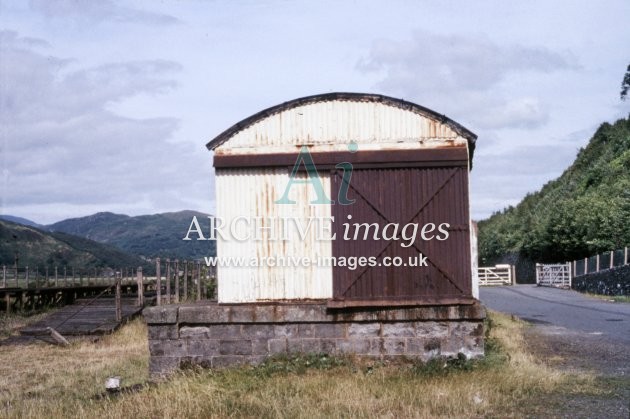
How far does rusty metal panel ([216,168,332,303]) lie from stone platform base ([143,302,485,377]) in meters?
0.27

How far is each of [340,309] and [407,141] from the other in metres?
2.86

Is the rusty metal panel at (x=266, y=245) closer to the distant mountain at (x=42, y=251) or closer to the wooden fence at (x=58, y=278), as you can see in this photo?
the wooden fence at (x=58, y=278)

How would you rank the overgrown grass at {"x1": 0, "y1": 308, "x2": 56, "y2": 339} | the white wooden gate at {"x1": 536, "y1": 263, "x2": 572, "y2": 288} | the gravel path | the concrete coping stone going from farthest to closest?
the white wooden gate at {"x1": 536, "y1": 263, "x2": 572, "y2": 288}, the overgrown grass at {"x1": 0, "y1": 308, "x2": 56, "y2": 339}, the concrete coping stone, the gravel path

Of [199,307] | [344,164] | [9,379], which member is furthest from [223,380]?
[9,379]

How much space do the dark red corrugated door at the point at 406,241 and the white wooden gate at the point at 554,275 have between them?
95.6 ft

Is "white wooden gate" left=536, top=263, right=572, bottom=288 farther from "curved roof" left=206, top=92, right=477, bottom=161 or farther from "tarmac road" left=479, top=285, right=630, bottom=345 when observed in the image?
"curved roof" left=206, top=92, right=477, bottom=161

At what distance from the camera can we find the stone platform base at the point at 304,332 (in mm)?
11078

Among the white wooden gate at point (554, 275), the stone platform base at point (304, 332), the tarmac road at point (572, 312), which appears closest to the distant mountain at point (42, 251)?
the white wooden gate at point (554, 275)

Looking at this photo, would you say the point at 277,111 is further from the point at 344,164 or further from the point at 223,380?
the point at 223,380

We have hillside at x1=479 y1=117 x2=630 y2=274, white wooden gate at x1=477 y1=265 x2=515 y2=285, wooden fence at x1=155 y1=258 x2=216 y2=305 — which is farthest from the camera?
white wooden gate at x1=477 y1=265 x2=515 y2=285

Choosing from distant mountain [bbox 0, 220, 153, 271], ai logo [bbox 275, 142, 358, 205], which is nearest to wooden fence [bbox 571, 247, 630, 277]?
ai logo [bbox 275, 142, 358, 205]

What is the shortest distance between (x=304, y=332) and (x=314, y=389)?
1770 millimetres

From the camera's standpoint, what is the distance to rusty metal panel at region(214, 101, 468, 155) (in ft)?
37.9

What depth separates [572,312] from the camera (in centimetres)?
2222
